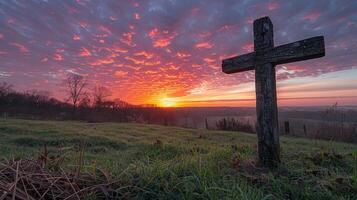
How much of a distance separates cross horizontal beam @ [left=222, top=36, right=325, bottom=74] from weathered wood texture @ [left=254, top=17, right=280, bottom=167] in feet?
0.31

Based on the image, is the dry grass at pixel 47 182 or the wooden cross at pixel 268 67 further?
the wooden cross at pixel 268 67

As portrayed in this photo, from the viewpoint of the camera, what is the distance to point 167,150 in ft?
24.5

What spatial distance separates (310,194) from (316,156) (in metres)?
2.14

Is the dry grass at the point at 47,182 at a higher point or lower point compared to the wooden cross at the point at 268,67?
lower

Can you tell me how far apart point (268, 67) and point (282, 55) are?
1.00ft

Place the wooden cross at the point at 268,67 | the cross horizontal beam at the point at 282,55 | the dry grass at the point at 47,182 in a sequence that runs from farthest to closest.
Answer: the wooden cross at the point at 268,67, the cross horizontal beam at the point at 282,55, the dry grass at the point at 47,182

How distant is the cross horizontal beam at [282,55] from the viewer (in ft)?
12.3

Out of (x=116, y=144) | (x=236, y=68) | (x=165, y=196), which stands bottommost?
(x=116, y=144)

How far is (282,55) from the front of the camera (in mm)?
4109

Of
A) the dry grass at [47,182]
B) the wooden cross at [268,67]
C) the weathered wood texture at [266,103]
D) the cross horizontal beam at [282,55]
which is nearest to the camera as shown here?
the dry grass at [47,182]

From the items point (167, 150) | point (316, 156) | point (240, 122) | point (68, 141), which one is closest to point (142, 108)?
point (240, 122)

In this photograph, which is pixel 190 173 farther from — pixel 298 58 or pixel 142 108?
A: pixel 142 108

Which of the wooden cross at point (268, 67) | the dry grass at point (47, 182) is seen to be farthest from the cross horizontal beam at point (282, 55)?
the dry grass at point (47, 182)

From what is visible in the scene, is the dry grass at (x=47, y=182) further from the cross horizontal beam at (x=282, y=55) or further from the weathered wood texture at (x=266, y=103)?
the cross horizontal beam at (x=282, y=55)
